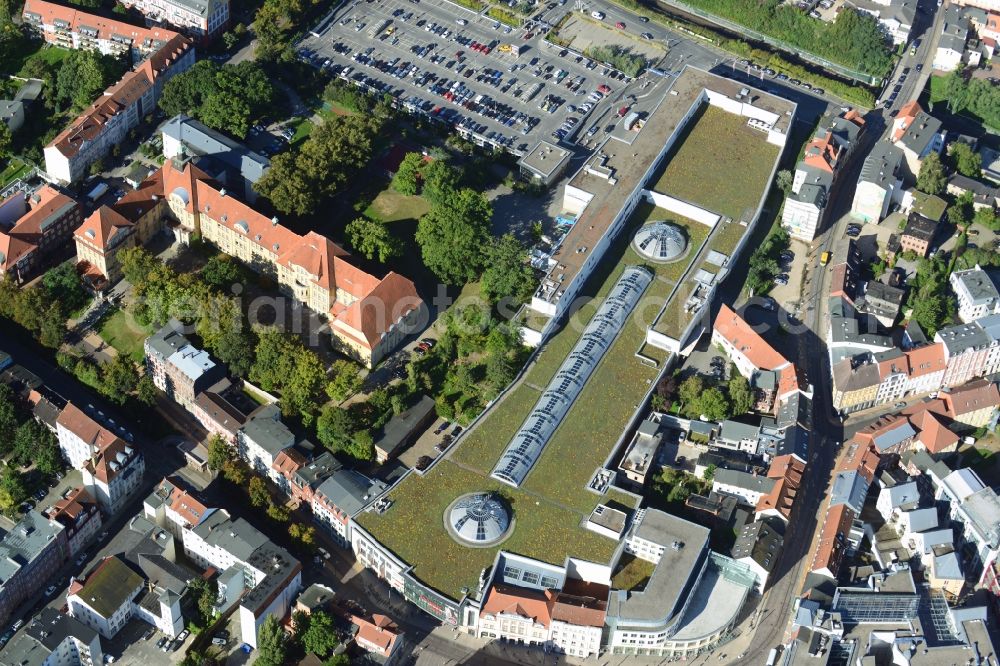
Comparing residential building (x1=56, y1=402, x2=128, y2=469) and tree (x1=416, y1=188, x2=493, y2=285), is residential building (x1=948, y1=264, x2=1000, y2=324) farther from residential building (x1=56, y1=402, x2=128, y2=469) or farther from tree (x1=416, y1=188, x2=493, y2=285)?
residential building (x1=56, y1=402, x2=128, y2=469)

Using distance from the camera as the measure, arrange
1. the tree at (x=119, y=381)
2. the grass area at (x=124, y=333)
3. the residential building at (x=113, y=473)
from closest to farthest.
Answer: the residential building at (x=113, y=473)
the tree at (x=119, y=381)
the grass area at (x=124, y=333)

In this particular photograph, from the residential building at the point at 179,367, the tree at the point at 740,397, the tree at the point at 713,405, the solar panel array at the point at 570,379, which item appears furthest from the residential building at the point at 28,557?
the tree at the point at 740,397

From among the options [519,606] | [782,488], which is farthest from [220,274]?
[782,488]

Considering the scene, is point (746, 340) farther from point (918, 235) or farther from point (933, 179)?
point (933, 179)

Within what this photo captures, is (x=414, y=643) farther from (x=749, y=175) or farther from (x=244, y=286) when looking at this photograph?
(x=749, y=175)

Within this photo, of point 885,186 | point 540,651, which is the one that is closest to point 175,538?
point 540,651

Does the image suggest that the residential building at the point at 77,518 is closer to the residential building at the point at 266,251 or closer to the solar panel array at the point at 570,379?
the residential building at the point at 266,251

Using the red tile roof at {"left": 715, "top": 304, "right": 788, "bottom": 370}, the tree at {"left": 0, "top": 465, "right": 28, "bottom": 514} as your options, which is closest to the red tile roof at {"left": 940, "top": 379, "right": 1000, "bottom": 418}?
the red tile roof at {"left": 715, "top": 304, "right": 788, "bottom": 370}
